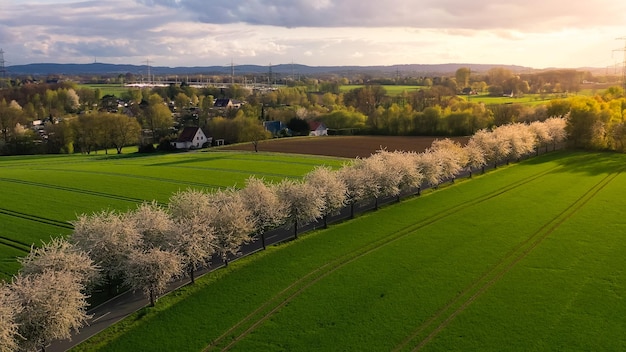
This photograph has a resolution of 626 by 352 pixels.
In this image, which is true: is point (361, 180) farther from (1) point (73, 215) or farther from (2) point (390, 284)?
(1) point (73, 215)

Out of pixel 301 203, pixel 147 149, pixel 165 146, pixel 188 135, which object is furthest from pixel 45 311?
pixel 188 135

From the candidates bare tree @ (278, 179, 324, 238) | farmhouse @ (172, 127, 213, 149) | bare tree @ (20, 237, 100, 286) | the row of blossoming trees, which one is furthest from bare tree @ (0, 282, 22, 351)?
farmhouse @ (172, 127, 213, 149)

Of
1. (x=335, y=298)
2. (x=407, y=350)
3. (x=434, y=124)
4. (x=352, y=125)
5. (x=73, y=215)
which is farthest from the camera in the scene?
(x=352, y=125)

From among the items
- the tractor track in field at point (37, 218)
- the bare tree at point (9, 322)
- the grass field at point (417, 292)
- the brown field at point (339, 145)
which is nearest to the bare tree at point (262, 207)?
the grass field at point (417, 292)

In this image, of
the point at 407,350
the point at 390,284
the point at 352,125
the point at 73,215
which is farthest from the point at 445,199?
the point at 352,125

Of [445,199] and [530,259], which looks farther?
[445,199]

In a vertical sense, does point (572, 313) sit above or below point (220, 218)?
below
